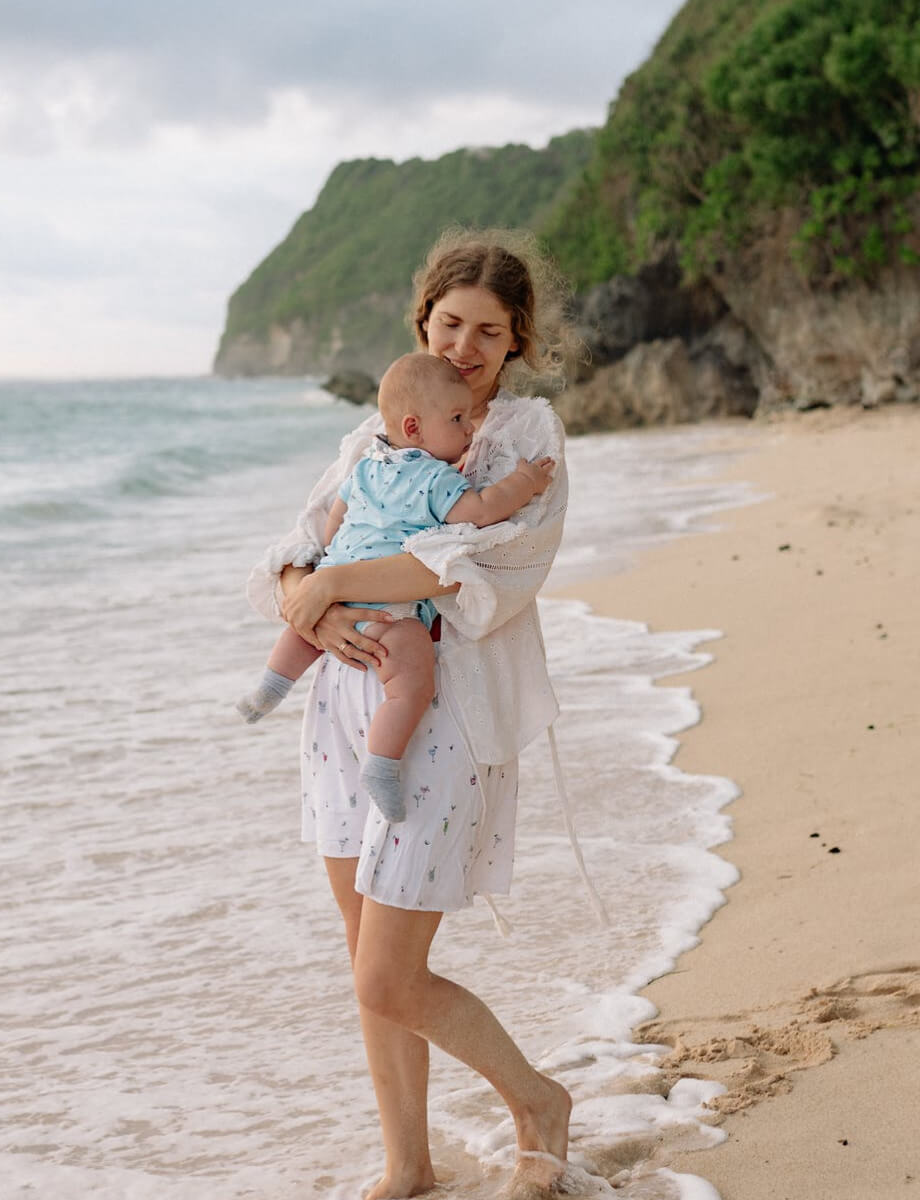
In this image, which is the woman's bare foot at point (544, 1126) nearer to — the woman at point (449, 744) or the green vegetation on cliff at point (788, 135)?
the woman at point (449, 744)

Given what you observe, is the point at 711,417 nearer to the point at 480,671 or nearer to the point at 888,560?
the point at 888,560

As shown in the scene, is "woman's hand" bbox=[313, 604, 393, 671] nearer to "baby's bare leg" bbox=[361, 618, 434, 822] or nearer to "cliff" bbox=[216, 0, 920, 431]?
"baby's bare leg" bbox=[361, 618, 434, 822]

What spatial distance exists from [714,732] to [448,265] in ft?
9.93

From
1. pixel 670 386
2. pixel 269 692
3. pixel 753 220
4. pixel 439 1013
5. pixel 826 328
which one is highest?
pixel 753 220

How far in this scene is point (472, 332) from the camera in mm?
2492

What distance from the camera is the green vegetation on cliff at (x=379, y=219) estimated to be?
411 feet

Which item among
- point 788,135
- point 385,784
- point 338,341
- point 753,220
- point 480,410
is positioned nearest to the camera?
point 385,784

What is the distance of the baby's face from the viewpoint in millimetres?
2381

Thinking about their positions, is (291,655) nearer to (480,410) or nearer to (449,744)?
(449,744)

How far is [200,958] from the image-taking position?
346 centimetres

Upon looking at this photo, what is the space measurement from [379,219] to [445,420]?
15392 centimetres

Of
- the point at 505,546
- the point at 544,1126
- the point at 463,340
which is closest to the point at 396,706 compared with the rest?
the point at 505,546

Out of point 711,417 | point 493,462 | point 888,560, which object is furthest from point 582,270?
point 493,462

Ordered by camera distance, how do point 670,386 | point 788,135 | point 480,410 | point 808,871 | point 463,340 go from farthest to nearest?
point 670,386, point 788,135, point 808,871, point 480,410, point 463,340
